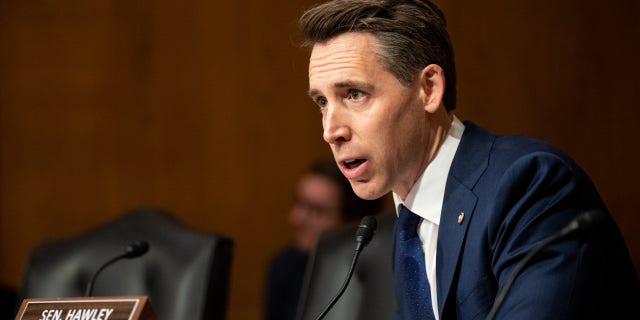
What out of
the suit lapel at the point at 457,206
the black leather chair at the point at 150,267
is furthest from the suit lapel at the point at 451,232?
the black leather chair at the point at 150,267

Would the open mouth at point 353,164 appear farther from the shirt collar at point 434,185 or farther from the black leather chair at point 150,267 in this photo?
the black leather chair at point 150,267

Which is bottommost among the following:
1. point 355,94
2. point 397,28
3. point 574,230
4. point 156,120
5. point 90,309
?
point 156,120

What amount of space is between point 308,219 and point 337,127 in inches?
80.8

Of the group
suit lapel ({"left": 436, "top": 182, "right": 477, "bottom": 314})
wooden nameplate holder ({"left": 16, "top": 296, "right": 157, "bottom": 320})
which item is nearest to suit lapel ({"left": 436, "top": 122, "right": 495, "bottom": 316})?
suit lapel ({"left": 436, "top": 182, "right": 477, "bottom": 314})

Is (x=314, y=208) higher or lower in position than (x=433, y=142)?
lower

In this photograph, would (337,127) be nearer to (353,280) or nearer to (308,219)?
(353,280)

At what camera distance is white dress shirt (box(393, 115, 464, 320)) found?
1.99m

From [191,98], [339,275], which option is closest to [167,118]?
[191,98]

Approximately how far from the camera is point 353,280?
7.86 ft

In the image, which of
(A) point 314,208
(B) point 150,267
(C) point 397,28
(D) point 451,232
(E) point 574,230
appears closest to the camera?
(E) point 574,230

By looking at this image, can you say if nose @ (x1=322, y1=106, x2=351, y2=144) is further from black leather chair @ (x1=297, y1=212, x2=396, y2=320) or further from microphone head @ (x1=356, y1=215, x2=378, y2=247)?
black leather chair @ (x1=297, y1=212, x2=396, y2=320)

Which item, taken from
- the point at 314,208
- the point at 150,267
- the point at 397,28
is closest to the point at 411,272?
the point at 397,28

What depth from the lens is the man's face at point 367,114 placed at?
1955mm

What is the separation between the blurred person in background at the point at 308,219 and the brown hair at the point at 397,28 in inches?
72.6
